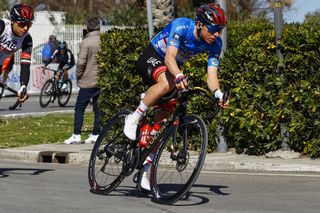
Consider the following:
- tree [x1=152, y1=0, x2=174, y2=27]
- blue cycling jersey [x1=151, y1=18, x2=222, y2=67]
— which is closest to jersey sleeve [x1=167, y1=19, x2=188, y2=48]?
blue cycling jersey [x1=151, y1=18, x2=222, y2=67]

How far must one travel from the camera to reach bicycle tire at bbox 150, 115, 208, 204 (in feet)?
27.9

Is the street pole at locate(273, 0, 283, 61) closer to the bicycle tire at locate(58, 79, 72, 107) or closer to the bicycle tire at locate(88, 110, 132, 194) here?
the bicycle tire at locate(88, 110, 132, 194)

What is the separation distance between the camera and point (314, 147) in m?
12.0

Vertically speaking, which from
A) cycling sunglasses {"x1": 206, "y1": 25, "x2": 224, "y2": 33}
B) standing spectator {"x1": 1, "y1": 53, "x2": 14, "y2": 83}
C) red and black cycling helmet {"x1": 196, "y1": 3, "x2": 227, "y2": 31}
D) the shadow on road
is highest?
red and black cycling helmet {"x1": 196, "y1": 3, "x2": 227, "y2": 31}

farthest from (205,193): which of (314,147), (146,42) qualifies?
(146,42)

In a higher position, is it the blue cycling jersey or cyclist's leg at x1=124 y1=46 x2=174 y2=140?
the blue cycling jersey

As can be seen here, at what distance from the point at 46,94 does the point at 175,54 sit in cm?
1764

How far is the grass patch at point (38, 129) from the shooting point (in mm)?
15984

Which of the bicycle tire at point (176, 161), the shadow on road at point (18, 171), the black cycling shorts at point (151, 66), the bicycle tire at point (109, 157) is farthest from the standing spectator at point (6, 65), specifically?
the bicycle tire at point (176, 161)

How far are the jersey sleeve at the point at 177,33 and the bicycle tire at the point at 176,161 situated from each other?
68 cm

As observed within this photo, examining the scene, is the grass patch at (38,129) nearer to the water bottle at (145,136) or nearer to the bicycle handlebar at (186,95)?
the water bottle at (145,136)

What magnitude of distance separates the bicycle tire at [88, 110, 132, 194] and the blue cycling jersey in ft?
2.66

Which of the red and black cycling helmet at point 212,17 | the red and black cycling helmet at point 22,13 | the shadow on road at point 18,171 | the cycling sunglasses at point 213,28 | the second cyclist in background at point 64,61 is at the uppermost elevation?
the second cyclist in background at point 64,61

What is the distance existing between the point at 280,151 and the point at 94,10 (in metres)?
50.1
